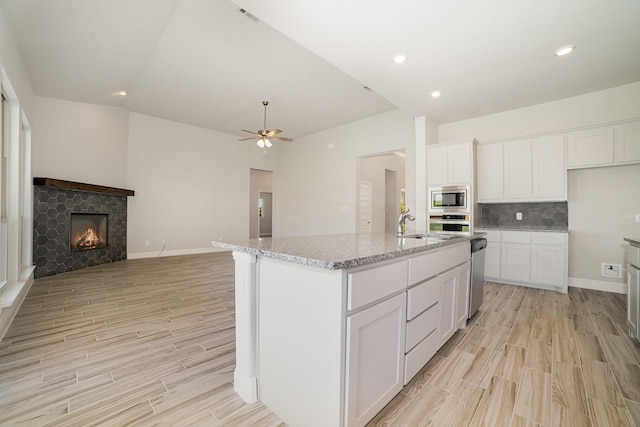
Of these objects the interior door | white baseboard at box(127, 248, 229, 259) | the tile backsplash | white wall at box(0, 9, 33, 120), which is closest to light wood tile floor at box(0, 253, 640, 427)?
the tile backsplash

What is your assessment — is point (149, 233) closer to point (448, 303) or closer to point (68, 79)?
point (68, 79)

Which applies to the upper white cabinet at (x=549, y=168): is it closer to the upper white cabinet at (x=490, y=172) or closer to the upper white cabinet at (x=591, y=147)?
the upper white cabinet at (x=591, y=147)

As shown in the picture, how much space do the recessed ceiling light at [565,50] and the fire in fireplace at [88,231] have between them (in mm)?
7252

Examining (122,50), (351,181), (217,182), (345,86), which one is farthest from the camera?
(217,182)

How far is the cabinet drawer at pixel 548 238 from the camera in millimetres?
3733

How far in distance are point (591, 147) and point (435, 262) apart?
3544 millimetres

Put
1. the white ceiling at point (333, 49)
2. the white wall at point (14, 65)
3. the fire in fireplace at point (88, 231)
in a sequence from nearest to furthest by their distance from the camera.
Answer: the white ceiling at point (333, 49) → the white wall at point (14, 65) → the fire in fireplace at point (88, 231)

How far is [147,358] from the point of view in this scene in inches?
78.7

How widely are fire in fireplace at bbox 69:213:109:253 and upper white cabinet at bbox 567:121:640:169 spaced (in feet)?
26.1

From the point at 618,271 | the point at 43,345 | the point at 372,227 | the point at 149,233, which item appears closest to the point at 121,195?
the point at 149,233

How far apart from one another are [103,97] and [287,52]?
12.0ft

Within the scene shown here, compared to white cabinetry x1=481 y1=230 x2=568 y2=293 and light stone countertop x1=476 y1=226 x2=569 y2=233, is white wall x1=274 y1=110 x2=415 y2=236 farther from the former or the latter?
white cabinetry x1=481 y1=230 x2=568 y2=293

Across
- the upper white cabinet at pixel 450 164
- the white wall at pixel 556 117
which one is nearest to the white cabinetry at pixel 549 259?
the upper white cabinet at pixel 450 164

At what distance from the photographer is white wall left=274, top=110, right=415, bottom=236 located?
567cm
